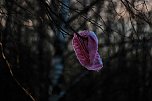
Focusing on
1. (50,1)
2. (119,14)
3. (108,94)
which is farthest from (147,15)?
(108,94)

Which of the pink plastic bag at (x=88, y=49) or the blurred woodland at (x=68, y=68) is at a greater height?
the pink plastic bag at (x=88, y=49)

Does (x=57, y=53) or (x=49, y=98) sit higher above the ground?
(x=57, y=53)

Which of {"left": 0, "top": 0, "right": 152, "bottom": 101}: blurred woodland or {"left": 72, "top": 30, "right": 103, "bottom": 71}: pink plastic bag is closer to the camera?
{"left": 72, "top": 30, "right": 103, "bottom": 71}: pink plastic bag

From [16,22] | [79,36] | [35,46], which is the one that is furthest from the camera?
[35,46]

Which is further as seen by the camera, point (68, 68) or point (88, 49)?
point (68, 68)

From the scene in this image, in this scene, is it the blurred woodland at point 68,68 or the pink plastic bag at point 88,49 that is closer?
the pink plastic bag at point 88,49

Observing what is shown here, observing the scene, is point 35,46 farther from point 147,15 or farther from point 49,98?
point 147,15

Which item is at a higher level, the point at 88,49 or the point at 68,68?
the point at 88,49

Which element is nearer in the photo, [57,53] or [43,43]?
[57,53]
